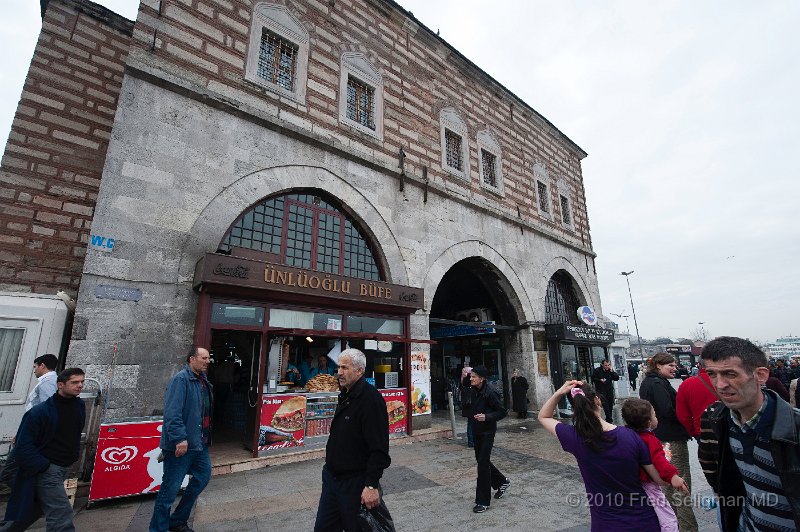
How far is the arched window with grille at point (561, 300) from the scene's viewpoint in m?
14.4

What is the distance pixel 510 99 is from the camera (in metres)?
14.5

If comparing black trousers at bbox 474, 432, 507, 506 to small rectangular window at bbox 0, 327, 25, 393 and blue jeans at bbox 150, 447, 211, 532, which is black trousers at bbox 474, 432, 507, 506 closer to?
blue jeans at bbox 150, 447, 211, 532

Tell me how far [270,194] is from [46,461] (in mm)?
5310

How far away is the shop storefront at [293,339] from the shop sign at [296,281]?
17 millimetres

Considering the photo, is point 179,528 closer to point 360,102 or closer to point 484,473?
point 484,473

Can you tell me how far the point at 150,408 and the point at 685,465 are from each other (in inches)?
263

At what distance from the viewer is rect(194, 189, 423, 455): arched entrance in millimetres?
6383

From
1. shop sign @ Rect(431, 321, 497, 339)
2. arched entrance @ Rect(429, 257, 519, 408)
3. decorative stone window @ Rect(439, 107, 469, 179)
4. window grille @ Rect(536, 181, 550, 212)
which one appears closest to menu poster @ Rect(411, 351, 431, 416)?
shop sign @ Rect(431, 321, 497, 339)

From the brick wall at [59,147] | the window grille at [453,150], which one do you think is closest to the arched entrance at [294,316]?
the brick wall at [59,147]

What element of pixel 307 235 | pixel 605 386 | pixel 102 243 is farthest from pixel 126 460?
pixel 605 386

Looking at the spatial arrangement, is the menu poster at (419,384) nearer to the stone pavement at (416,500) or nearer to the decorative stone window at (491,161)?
the stone pavement at (416,500)

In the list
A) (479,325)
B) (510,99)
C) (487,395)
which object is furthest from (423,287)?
(510,99)

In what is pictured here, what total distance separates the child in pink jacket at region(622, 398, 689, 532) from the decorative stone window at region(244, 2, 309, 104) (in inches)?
322

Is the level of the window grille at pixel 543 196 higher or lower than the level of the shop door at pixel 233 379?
higher
